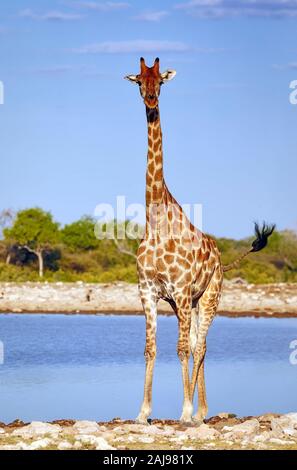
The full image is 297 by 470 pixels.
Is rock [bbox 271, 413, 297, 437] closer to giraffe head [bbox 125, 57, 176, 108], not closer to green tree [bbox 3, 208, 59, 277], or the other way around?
giraffe head [bbox 125, 57, 176, 108]

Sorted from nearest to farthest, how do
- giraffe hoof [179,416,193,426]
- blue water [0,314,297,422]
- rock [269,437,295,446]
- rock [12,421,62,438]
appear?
rock [269,437,295,446], rock [12,421,62,438], giraffe hoof [179,416,193,426], blue water [0,314,297,422]

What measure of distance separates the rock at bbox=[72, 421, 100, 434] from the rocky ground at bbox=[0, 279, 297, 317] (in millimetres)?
23005

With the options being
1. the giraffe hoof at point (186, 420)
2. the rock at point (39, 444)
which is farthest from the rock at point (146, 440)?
the giraffe hoof at point (186, 420)

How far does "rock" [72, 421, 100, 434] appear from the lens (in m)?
13.4

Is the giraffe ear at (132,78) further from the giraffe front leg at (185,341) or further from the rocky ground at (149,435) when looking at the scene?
the rocky ground at (149,435)

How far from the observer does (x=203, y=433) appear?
13.3m

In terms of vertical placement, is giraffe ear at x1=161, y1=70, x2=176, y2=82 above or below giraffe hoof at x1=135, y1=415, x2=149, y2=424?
above

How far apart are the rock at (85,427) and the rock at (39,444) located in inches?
37.8

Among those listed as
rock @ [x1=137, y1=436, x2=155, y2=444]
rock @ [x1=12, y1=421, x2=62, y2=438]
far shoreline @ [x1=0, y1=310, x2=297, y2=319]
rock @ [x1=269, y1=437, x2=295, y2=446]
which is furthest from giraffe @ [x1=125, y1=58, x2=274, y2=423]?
far shoreline @ [x1=0, y1=310, x2=297, y2=319]

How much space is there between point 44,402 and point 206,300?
3440mm

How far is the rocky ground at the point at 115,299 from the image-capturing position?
124ft

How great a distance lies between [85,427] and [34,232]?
4027cm
